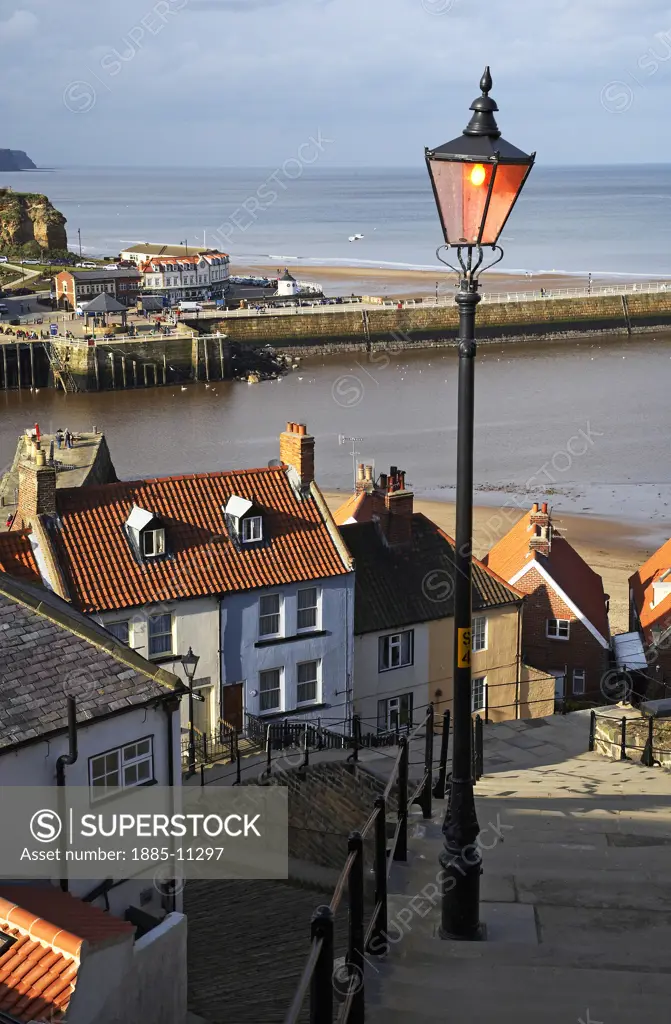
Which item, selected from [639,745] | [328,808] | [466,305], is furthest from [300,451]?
[466,305]

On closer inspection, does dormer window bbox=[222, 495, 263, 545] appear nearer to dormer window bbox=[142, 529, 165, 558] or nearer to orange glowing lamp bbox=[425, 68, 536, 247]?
dormer window bbox=[142, 529, 165, 558]

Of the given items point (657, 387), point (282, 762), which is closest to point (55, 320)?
point (657, 387)

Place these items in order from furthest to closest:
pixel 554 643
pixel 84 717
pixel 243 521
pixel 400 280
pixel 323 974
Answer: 1. pixel 400 280
2. pixel 554 643
3. pixel 243 521
4. pixel 84 717
5. pixel 323 974

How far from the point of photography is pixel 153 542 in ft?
70.3

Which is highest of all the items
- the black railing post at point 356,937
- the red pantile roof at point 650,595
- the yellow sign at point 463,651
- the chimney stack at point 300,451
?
the yellow sign at point 463,651

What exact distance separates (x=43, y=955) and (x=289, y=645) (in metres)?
14.4

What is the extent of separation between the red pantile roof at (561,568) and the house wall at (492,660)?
6.81 feet

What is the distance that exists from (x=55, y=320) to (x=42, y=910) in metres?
85.7

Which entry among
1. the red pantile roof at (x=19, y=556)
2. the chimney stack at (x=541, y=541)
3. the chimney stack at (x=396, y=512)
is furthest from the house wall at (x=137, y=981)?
the chimney stack at (x=541, y=541)

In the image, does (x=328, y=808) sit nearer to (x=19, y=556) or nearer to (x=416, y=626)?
(x=19, y=556)

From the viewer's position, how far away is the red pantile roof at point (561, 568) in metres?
27.0

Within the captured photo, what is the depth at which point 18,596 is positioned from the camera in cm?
1173

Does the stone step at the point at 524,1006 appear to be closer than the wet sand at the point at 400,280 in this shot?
Yes

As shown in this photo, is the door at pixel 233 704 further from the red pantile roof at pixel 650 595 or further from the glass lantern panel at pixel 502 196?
the glass lantern panel at pixel 502 196
